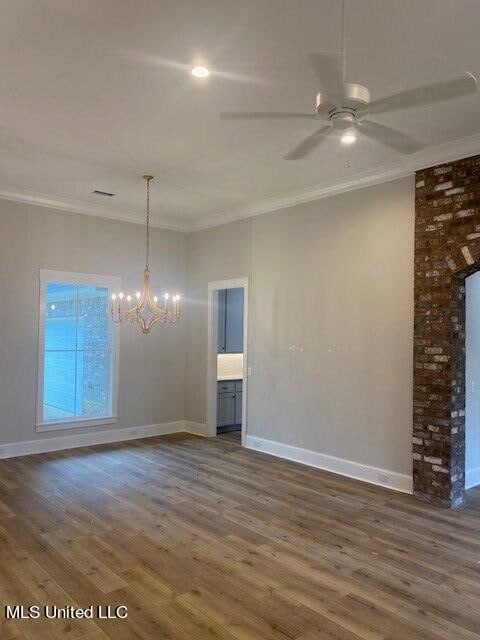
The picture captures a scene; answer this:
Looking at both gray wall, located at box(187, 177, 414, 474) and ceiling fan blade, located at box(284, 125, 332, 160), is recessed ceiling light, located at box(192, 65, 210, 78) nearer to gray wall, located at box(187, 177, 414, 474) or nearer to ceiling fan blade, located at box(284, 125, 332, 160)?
ceiling fan blade, located at box(284, 125, 332, 160)

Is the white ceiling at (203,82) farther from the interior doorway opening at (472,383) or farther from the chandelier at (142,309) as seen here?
the interior doorway opening at (472,383)

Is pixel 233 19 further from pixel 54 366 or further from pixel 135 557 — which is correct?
pixel 54 366

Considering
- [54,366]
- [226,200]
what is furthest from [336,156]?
[54,366]

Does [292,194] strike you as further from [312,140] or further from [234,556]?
[234,556]

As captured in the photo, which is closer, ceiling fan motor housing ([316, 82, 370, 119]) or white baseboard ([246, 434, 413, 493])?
ceiling fan motor housing ([316, 82, 370, 119])

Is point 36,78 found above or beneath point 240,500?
above

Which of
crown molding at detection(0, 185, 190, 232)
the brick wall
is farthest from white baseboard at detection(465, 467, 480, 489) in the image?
crown molding at detection(0, 185, 190, 232)

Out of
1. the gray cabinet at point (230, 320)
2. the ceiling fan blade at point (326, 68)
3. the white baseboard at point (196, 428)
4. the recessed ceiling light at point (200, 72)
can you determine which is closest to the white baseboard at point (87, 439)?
the white baseboard at point (196, 428)

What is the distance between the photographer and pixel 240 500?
15.1 ft

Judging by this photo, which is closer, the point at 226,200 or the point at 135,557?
the point at 135,557

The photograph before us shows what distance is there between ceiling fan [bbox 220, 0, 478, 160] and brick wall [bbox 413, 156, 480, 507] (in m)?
0.57

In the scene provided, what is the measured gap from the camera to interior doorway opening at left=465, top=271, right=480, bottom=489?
513cm

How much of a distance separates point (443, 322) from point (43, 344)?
186 inches

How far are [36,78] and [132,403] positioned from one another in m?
4.74
